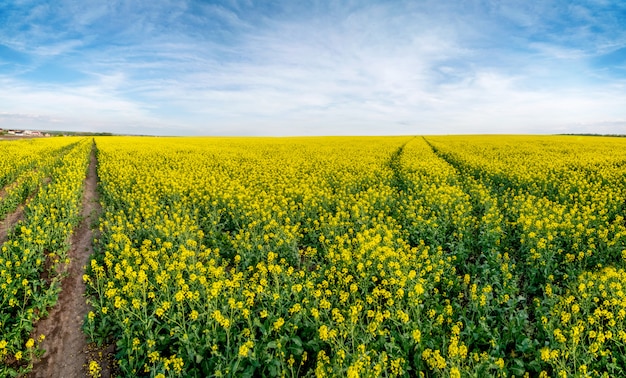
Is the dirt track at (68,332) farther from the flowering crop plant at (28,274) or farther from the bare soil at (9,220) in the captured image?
the bare soil at (9,220)

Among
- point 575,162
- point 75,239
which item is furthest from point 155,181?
point 575,162

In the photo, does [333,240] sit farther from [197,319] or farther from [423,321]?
[197,319]

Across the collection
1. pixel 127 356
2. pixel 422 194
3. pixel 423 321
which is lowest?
pixel 127 356

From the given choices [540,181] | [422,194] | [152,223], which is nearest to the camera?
[152,223]

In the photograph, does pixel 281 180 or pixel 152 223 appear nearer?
pixel 152 223

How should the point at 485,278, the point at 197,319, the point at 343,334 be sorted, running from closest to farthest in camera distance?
the point at 343,334 < the point at 197,319 < the point at 485,278

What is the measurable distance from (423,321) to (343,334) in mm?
1557

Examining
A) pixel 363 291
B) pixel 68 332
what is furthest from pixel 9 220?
pixel 363 291

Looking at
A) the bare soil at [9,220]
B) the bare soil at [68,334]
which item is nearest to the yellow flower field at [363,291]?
the bare soil at [68,334]

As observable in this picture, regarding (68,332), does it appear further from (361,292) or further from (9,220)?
(9,220)

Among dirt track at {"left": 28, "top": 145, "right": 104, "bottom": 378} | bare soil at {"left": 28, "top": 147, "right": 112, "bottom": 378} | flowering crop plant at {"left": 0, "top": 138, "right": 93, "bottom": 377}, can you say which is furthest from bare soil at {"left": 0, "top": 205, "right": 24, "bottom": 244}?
bare soil at {"left": 28, "top": 147, "right": 112, "bottom": 378}

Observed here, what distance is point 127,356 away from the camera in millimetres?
5617

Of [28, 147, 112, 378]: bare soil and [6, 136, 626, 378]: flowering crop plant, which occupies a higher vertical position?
[6, 136, 626, 378]: flowering crop plant

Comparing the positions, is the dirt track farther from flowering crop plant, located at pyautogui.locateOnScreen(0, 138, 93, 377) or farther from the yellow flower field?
the yellow flower field
